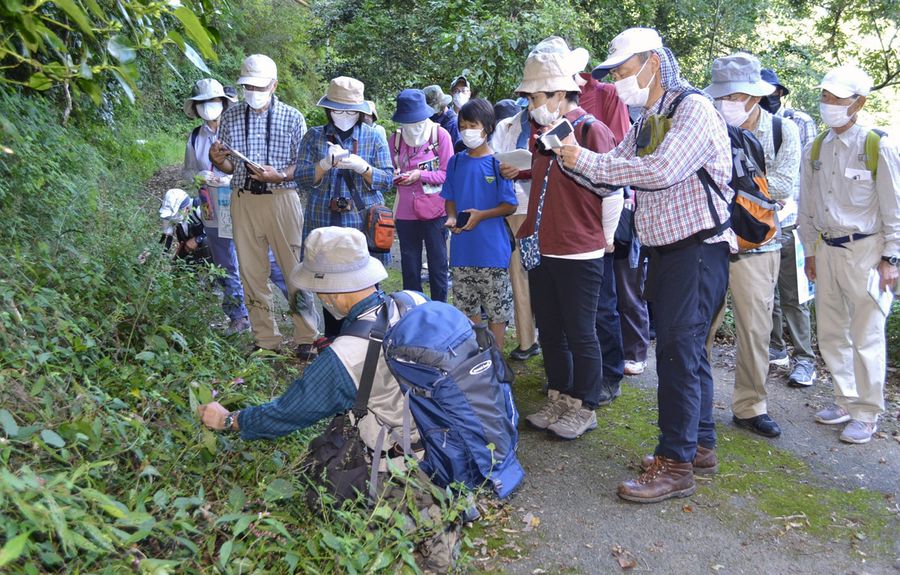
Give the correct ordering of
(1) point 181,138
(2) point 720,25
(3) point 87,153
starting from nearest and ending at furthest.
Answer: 1. (3) point 87,153
2. (2) point 720,25
3. (1) point 181,138

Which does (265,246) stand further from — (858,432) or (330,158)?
(858,432)

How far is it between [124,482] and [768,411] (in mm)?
4144

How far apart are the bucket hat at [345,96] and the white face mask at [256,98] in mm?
464

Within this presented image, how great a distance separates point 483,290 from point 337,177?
1341mm

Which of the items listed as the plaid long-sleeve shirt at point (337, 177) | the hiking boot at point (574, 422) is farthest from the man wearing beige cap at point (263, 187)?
the hiking boot at point (574, 422)

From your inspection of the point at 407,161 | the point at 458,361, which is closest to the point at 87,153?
the point at 407,161

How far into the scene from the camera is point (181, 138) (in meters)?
22.0

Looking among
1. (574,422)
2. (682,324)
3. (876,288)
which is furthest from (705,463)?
(876,288)

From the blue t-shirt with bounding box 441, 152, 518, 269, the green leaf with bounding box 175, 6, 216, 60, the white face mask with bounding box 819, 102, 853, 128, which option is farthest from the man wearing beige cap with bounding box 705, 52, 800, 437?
the green leaf with bounding box 175, 6, 216, 60

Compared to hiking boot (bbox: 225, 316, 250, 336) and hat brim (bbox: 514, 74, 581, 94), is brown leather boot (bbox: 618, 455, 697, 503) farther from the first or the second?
hiking boot (bbox: 225, 316, 250, 336)

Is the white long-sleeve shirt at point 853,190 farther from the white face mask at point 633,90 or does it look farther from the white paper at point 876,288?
the white face mask at point 633,90

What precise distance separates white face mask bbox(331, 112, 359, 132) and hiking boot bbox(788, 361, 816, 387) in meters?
3.82

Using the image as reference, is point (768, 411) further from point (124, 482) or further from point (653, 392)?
point (124, 482)

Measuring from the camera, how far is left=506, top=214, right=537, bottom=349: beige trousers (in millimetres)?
6039
